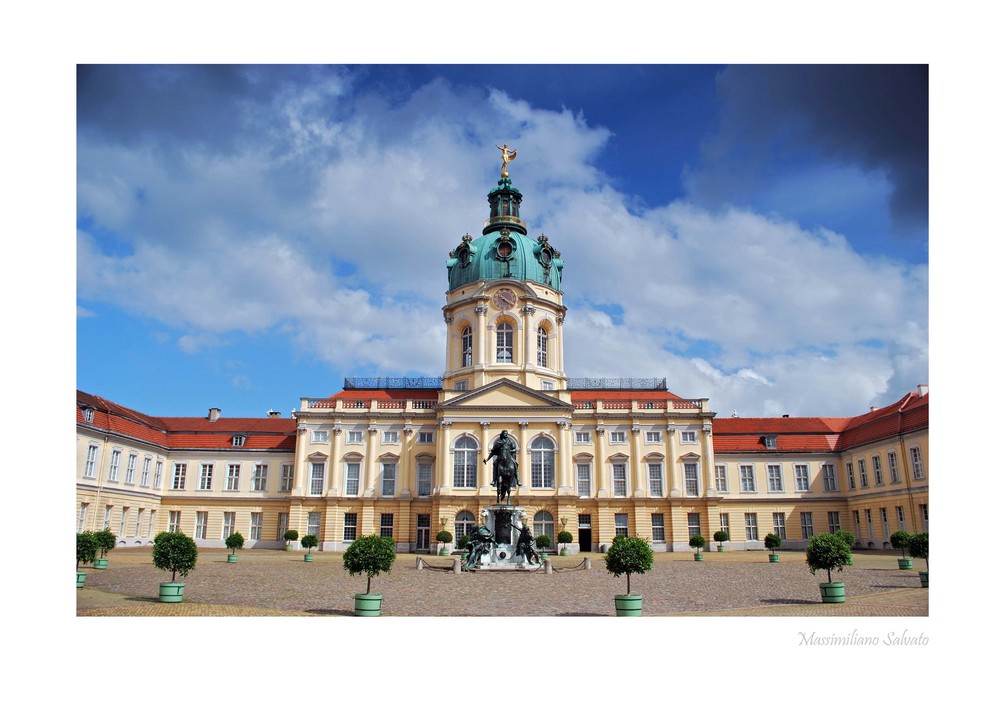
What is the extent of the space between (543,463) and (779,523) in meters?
18.9

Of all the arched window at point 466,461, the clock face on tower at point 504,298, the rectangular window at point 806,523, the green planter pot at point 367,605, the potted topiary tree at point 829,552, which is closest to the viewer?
the green planter pot at point 367,605

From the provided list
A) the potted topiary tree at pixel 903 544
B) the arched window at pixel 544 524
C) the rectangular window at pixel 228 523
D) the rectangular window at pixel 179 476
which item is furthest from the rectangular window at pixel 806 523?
the rectangular window at pixel 179 476

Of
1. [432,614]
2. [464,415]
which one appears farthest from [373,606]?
[464,415]

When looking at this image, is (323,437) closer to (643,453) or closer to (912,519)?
(643,453)

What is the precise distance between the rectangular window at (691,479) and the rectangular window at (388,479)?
2112cm

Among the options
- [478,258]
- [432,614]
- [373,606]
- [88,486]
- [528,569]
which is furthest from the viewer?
[478,258]

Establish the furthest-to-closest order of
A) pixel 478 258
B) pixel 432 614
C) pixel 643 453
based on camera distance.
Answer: pixel 478 258, pixel 643 453, pixel 432 614

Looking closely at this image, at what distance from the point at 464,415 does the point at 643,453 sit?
1346 cm

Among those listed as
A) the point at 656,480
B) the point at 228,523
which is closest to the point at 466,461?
the point at 656,480

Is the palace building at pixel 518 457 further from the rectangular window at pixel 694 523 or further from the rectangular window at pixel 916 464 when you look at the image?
the rectangular window at pixel 916 464

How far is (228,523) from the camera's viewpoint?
52.6m

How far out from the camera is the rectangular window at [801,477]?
175ft

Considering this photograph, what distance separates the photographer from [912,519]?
43.1m

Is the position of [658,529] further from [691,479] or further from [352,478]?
[352,478]
